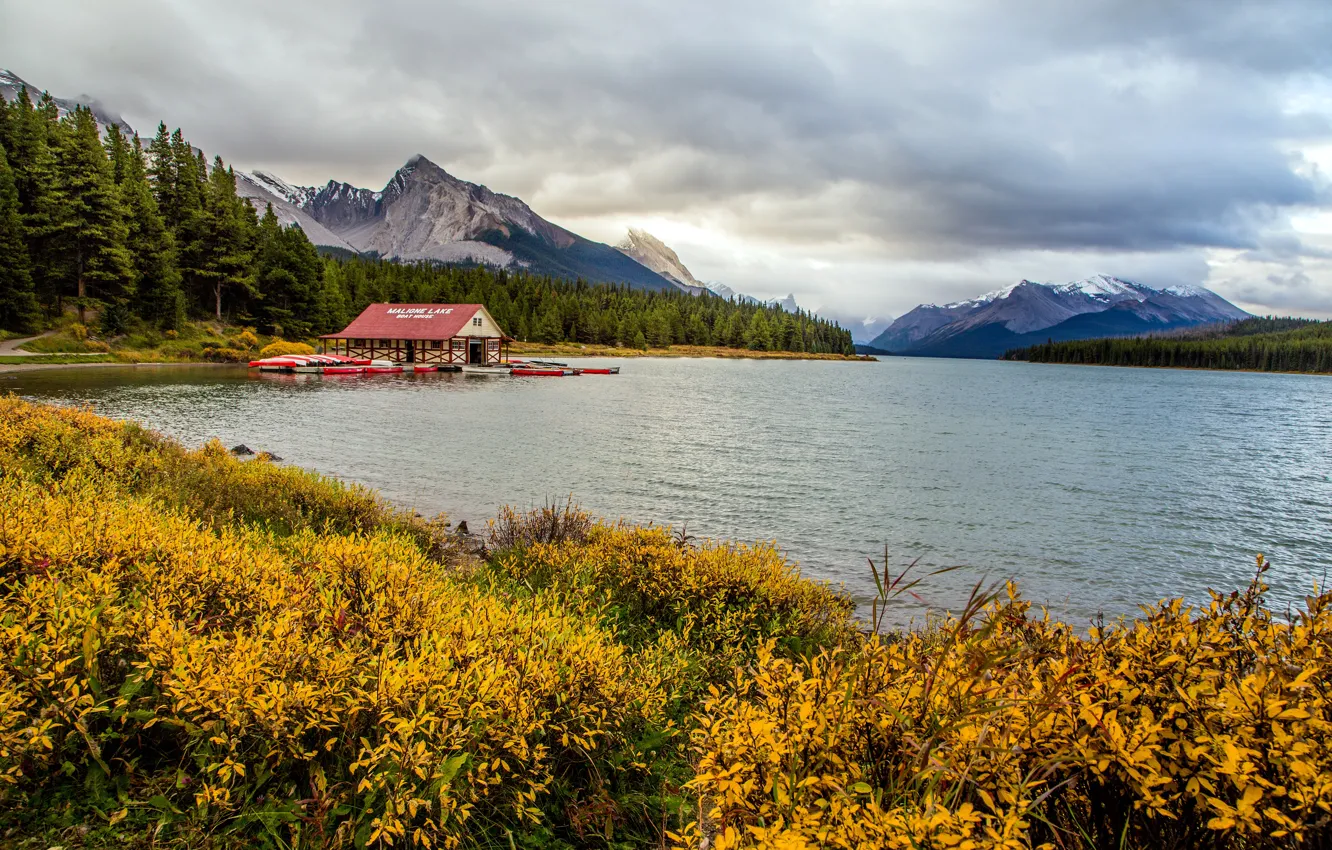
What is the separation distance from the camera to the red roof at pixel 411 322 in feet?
275

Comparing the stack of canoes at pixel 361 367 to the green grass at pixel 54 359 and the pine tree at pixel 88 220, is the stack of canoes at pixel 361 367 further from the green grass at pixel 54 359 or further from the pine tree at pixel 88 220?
the pine tree at pixel 88 220

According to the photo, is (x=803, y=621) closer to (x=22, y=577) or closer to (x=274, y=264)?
(x=22, y=577)

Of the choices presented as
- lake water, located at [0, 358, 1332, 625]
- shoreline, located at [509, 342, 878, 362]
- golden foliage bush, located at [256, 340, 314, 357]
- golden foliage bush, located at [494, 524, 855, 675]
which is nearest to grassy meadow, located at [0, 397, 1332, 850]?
lake water, located at [0, 358, 1332, 625]

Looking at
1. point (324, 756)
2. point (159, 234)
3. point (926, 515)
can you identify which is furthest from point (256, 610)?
point (159, 234)

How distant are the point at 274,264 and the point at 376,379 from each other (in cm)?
3581

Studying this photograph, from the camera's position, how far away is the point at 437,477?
22219 millimetres

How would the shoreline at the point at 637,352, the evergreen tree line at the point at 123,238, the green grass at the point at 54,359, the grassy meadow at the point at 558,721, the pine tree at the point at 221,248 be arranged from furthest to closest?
the shoreline at the point at 637,352, the pine tree at the point at 221,248, the evergreen tree line at the point at 123,238, the green grass at the point at 54,359, the grassy meadow at the point at 558,721

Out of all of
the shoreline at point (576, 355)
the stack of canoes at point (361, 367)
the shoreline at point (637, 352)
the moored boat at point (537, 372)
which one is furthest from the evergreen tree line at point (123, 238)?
the shoreline at point (637, 352)

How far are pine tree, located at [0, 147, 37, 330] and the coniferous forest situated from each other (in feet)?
0.31

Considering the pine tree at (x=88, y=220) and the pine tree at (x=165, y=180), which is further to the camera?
the pine tree at (x=165, y=180)

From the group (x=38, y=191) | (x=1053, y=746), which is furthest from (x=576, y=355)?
(x=1053, y=746)

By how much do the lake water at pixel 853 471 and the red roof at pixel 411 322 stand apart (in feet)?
96.0

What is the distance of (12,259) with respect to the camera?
55.4m

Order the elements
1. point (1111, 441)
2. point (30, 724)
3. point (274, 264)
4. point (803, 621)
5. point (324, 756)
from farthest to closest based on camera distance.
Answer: point (274, 264)
point (1111, 441)
point (803, 621)
point (324, 756)
point (30, 724)
